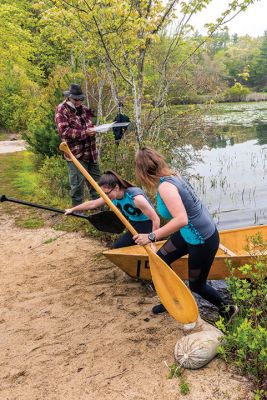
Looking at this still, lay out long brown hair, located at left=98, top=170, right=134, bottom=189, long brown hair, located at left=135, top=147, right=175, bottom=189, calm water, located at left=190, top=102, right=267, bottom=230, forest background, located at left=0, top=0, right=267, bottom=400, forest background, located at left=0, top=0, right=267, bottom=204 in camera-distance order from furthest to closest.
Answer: calm water, located at left=190, top=102, right=267, bottom=230
forest background, located at left=0, top=0, right=267, bottom=204
long brown hair, located at left=98, top=170, right=134, bottom=189
forest background, located at left=0, top=0, right=267, bottom=400
long brown hair, located at left=135, top=147, right=175, bottom=189

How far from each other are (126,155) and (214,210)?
2.48 m

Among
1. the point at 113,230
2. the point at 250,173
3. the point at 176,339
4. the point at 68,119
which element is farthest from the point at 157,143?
the point at 250,173

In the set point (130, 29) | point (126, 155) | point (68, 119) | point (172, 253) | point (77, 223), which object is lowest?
point (77, 223)

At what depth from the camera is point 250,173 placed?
439 inches

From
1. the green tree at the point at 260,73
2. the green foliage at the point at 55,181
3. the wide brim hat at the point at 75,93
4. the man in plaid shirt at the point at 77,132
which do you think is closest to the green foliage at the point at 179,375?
the man in plaid shirt at the point at 77,132

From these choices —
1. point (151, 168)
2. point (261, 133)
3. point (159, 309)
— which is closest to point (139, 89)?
point (151, 168)

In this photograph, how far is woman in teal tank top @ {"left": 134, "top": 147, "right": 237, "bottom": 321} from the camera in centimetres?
277

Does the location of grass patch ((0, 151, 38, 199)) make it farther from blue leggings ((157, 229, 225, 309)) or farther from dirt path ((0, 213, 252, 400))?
blue leggings ((157, 229, 225, 309))

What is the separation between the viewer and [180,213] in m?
2.74

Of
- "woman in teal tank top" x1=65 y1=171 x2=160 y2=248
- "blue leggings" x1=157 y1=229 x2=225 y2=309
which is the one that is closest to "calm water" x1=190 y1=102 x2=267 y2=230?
"woman in teal tank top" x1=65 y1=171 x2=160 y2=248

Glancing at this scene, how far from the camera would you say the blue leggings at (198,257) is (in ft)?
9.91

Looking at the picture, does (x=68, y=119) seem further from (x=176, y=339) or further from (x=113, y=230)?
(x=176, y=339)

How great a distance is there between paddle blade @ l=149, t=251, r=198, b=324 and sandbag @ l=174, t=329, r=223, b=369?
0.19 m

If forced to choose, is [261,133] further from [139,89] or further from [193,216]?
[193,216]
